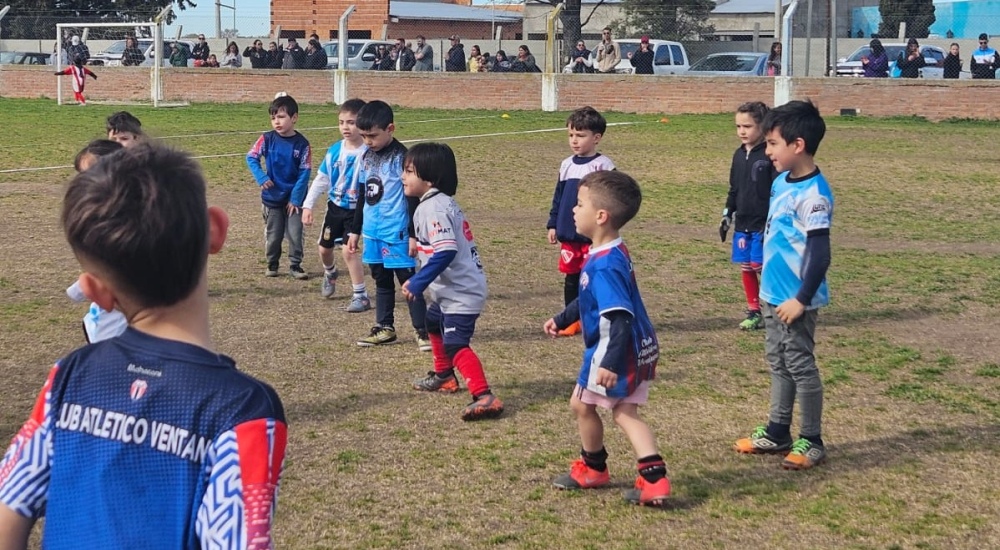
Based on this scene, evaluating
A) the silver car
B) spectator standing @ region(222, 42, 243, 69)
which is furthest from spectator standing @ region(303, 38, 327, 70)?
the silver car

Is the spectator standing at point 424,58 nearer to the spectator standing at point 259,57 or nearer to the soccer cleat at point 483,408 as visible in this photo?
the spectator standing at point 259,57

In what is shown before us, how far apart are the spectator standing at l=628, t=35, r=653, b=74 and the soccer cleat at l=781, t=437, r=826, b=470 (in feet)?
82.1

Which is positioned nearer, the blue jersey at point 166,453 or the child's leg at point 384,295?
the blue jersey at point 166,453

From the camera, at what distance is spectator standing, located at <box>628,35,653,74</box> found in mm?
29812

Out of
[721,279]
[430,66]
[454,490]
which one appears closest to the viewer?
[454,490]

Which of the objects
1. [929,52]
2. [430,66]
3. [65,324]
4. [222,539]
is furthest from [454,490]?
[929,52]

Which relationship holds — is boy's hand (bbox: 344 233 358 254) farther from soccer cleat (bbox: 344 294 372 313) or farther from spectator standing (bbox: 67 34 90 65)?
spectator standing (bbox: 67 34 90 65)

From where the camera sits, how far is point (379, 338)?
797cm

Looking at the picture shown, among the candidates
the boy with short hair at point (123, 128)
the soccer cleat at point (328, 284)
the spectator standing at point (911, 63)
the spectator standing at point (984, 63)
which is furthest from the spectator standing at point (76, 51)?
the boy with short hair at point (123, 128)

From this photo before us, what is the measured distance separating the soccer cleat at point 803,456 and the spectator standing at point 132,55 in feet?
113

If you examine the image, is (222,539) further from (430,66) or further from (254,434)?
(430,66)

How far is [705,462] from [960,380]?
232 centimetres

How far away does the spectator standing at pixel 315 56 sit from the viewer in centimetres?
3338

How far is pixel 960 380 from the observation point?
7.17 meters
